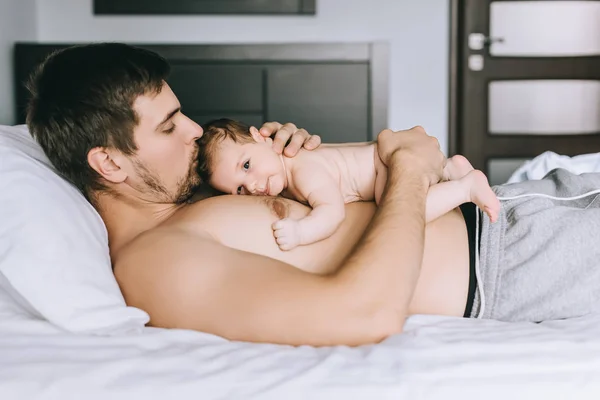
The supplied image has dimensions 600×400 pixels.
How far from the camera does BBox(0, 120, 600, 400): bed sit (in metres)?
0.94

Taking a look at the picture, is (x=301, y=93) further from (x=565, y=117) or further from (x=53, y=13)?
(x=565, y=117)

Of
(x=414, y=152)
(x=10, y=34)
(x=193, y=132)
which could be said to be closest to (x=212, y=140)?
(x=193, y=132)

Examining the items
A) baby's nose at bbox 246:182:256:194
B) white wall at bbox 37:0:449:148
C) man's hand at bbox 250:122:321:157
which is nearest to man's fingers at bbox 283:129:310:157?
man's hand at bbox 250:122:321:157

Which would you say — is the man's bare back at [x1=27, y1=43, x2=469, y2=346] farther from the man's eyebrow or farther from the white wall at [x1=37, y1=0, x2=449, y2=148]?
the white wall at [x1=37, y1=0, x2=449, y2=148]

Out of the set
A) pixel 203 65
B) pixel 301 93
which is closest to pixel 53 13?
pixel 203 65

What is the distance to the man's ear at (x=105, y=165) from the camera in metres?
1.33

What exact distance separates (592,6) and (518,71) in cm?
60

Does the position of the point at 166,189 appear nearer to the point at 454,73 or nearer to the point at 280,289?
the point at 280,289

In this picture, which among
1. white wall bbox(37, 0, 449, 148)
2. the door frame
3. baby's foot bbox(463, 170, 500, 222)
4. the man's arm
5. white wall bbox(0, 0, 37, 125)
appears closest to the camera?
the man's arm

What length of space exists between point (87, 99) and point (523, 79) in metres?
3.28

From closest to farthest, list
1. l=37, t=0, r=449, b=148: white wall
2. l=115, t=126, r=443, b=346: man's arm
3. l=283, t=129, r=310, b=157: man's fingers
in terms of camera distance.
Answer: l=115, t=126, r=443, b=346: man's arm → l=283, t=129, r=310, b=157: man's fingers → l=37, t=0, r=449, b=148: white wall

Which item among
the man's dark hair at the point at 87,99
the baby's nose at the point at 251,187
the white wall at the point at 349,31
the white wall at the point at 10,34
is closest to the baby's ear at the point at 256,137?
the baby's nose at the point at 251,187

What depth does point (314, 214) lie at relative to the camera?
1.32 metres

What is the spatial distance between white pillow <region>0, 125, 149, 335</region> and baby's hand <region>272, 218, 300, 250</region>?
286mm
